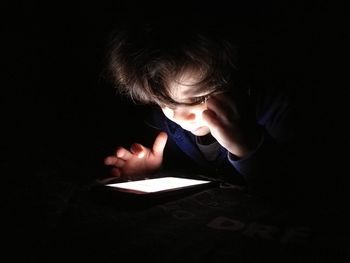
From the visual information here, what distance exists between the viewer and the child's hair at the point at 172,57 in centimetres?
99

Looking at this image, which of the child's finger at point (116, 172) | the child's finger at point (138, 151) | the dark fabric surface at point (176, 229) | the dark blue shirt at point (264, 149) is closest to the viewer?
the dark fabric surface at point (176, 229)

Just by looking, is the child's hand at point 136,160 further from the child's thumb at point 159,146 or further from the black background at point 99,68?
the black background at point 99,68

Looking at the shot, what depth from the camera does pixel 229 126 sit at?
Result: 90cm

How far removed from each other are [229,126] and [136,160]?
1.36 ft

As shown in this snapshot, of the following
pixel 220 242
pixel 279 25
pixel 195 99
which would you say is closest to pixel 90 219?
pixel 220 242

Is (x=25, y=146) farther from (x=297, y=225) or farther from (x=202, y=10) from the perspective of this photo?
(x=297, y=225)

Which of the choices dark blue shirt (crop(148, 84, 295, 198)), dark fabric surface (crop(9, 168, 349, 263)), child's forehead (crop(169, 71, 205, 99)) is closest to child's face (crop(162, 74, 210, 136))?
child's forehead (crop(169, 71, 205, 99))

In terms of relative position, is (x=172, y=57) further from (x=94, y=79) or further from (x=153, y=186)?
(x=94, y=79)

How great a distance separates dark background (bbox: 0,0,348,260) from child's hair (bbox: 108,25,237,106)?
0.04 metres

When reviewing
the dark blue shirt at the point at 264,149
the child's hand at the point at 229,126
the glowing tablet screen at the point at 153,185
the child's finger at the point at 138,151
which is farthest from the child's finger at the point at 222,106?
the child's finger at the point at 138,151

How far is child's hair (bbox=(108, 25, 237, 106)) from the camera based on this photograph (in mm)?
989

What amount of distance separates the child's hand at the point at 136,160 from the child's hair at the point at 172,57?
0.73ft

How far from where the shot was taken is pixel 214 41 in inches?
40.4

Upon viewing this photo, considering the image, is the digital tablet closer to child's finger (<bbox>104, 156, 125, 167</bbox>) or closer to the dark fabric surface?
the dark fabric surface
